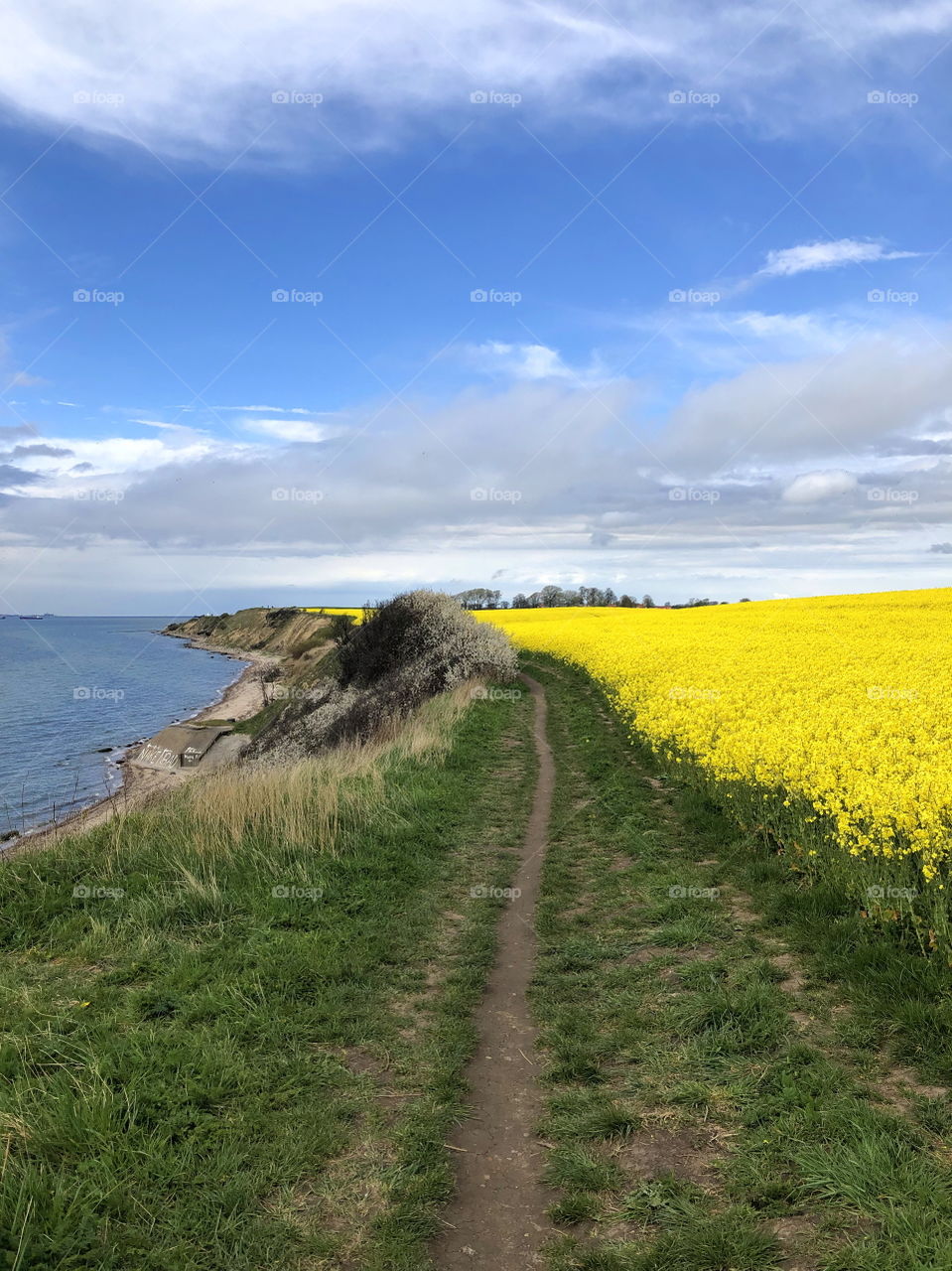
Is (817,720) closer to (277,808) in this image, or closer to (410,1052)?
(277,808)

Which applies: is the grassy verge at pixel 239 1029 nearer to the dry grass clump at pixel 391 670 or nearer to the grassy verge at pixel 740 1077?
the grassy verge at pixel 740 1077

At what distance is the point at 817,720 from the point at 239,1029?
10.7m

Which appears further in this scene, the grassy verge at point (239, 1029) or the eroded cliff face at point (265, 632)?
the eroded cliff face at point (265, 632)

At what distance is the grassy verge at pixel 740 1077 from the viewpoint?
13.0ft

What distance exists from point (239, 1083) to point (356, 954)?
6.82 feet

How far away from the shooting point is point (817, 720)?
43.4 ft

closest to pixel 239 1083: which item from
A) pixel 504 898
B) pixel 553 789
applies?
pixel 504 898

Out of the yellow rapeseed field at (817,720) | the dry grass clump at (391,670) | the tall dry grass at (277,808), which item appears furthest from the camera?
the dry grass clump at (391,670)

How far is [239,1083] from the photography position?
514 centimetres

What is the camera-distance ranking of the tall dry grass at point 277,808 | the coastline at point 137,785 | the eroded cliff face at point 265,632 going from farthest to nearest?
the eroded cliff face at point 265,632 < the coastline at point 137,785 < the tall dry grass at point 277,808

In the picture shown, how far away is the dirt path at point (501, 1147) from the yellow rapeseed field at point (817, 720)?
3678mm

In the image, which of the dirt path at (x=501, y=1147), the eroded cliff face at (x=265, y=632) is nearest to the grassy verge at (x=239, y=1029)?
the dirt path at (x=501, y=1147)

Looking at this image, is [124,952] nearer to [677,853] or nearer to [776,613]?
[677,853]

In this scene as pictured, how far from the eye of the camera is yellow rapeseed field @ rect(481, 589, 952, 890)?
27.4 ft
